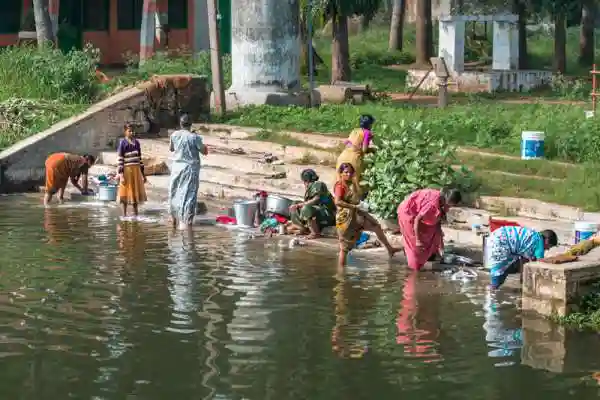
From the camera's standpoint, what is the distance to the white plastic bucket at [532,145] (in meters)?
17.9

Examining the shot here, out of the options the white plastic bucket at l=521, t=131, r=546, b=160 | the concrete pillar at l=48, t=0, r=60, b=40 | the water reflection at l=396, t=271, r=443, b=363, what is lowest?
the water reflection at l=396, t=271, r=443, b=363

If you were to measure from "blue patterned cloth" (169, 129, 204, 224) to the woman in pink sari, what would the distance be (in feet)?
13.0

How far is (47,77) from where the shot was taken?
983 inches

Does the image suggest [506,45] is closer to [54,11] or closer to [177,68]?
[177,68]

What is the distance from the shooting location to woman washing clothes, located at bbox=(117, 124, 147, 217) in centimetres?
1880

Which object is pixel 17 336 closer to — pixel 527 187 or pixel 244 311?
pixel 244 311

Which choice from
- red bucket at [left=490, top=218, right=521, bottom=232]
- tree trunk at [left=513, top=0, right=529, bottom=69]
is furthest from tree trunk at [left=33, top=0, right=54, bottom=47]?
red bucket at [left=490, top=218, right=521, bottom=232]

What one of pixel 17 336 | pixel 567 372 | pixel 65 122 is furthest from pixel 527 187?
pixel 65 122

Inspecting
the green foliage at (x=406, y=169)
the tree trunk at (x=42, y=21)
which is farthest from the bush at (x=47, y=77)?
the green foliage at (x=406, y=169)

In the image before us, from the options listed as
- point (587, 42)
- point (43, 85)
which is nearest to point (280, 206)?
point (43, 85)

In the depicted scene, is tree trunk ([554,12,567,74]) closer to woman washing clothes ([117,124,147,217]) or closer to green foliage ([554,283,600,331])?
woman washing clothes ([117,124,147,217])

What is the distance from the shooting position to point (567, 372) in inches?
418

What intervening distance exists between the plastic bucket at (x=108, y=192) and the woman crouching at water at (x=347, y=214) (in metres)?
6.18

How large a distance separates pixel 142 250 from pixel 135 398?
6.39m
